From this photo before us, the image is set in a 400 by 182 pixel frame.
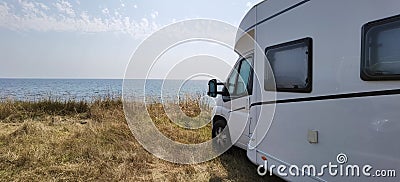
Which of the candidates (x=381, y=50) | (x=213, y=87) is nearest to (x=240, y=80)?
(x=213, y=87)

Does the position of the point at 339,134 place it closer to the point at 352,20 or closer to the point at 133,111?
the point at 352,20

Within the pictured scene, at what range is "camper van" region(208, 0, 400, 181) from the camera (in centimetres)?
205

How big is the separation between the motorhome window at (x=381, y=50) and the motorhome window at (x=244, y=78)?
213 cm

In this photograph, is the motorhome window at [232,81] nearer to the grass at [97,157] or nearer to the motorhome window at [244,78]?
the motorhome window at [244,78]

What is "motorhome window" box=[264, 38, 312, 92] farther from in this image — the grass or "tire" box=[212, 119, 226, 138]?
"tire" box=[212, 119, 226, 138]

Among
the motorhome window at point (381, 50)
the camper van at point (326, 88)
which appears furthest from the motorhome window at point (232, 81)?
the motorhome window at point (381, 50)

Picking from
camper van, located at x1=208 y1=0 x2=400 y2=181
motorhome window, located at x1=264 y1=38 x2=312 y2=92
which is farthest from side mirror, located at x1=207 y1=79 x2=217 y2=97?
motorhome window, located at x1=264 y1=38 x2=312 y2=92

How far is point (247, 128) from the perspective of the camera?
4180 mm

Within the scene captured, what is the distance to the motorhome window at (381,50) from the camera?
200 centimetres

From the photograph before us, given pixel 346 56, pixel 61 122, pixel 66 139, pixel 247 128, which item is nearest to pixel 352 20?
pixel 346 56

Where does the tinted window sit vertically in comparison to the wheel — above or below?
above

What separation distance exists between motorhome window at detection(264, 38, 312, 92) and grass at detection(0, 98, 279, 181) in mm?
1732

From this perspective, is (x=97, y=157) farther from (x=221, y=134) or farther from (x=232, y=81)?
(x=232, y=81)

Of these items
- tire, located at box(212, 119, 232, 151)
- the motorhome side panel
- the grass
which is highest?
the motorhome side panel
